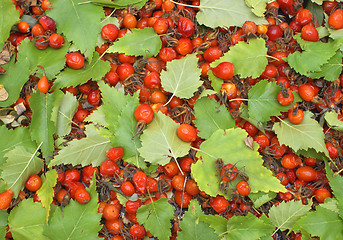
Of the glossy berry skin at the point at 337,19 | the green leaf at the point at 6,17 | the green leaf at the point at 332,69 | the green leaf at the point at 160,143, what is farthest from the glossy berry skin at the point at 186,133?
the green leaf at the point at 6,17

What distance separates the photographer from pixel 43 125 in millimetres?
2066

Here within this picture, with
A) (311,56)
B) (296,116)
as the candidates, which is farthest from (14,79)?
(311,56)

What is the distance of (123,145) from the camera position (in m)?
2.04

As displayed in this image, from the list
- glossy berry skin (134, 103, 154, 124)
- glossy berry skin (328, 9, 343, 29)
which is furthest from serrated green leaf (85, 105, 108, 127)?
glossy berry skin (328, 9, 343, 29)

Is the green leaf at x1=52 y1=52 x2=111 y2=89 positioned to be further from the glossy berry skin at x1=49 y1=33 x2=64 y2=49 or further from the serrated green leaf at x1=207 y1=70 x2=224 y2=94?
the serrated green leaf at x1=207 y1=70 x2=224 y2=94

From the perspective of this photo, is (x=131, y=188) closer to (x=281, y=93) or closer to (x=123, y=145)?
(x=123, y=145)

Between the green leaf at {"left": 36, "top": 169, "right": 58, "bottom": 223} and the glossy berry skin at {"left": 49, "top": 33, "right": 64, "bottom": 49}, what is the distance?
88 centimetres

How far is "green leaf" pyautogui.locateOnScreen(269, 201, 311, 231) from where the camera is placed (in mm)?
2002

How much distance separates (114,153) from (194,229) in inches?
27.0

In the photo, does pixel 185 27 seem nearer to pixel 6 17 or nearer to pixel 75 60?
pixel 75 60

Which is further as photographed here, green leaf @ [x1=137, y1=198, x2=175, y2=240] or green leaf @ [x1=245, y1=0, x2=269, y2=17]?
green leaf @ [x1=245, y1=0, x2=269, y2=17]

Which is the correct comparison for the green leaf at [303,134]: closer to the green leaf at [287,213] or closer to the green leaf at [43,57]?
the green leaf at [287,213]

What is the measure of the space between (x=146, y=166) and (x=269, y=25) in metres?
1.36

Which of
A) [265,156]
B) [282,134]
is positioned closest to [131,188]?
[265,156]
